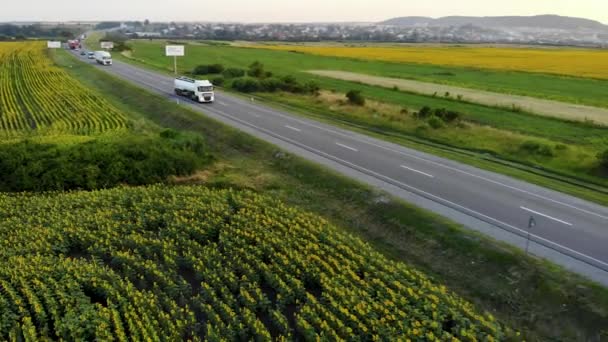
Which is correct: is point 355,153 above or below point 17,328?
above

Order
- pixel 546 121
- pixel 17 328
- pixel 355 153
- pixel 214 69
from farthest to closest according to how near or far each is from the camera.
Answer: pixel 214 69
pixel 546 121
pixel 355 153
pixel 17 328

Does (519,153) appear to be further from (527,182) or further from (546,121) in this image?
(546,121)

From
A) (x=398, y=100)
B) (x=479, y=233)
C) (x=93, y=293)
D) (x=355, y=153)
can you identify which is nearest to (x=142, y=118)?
(x=355, y=153)

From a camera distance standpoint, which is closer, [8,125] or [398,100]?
[8,125]

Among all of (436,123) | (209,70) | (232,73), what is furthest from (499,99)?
(209,70)

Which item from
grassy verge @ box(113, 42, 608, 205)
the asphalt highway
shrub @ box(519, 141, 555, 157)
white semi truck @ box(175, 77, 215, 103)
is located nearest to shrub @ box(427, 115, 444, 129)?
grassy verge @ box(113, 42, 608, 205)

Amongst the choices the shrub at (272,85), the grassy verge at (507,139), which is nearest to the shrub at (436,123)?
the grassy verge at (507,139)

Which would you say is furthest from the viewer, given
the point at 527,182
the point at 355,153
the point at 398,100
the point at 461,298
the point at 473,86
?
the point at 473,86
